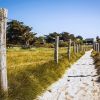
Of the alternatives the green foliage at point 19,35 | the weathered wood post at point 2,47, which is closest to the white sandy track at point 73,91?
the weathered wood post at point 2,47

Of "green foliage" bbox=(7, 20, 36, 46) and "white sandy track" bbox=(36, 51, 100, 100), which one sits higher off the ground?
"green foliage" bbox=(7, 20, 36, 46)

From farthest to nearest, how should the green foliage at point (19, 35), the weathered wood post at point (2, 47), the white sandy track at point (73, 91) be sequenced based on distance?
the green foliage at point (19, 35), the white sandy track at point (73, 91), the weathered wood post at point (2, 47)

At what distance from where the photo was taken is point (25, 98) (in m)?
6.46

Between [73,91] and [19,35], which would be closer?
[73,91]

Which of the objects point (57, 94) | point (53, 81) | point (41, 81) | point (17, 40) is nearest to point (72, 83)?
point (53, 81)

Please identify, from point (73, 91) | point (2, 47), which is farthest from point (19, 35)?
point (2, 47)

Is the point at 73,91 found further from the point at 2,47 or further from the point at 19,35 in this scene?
the point at 19,35

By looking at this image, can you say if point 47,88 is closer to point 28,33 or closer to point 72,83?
point 72,83

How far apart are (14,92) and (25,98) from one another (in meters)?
0.34

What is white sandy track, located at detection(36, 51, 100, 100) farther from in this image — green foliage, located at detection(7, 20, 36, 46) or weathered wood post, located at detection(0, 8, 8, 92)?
green foliage, located at detection(7, 20, 36, 46)

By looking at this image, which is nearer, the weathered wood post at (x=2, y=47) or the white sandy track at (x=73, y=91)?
the weathered wood post at (x=2, y=47)

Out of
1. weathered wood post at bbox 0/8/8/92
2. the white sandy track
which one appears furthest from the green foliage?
weathered wood post at bbox 0/8/8/92

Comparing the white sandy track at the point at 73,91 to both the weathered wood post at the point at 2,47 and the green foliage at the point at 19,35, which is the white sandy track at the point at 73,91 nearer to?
the weathered wood post at the point at 2,47

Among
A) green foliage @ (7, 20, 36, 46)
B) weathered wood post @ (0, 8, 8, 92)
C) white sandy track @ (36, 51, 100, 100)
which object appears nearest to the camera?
weathered wood post @ (0, 8, 8, 92)
